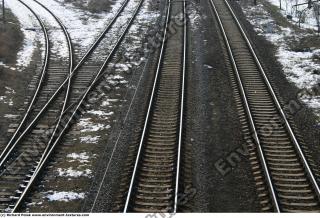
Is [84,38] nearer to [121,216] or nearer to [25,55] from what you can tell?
[25,55]

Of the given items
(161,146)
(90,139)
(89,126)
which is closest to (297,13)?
(89,126)

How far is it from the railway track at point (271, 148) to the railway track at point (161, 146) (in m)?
2.27

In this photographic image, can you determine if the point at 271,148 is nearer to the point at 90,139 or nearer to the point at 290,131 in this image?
the point at 290,131

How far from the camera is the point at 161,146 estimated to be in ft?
47.6

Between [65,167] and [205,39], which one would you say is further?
[205,39]

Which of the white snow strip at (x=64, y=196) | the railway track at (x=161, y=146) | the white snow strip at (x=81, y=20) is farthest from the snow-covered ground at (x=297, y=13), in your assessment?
the white snow strip at (x=64, y=196)

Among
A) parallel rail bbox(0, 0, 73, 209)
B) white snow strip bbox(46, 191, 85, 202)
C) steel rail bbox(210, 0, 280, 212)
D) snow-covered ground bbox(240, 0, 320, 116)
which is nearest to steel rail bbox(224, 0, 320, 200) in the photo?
steel rail bbox(210, 0, 280, 212)

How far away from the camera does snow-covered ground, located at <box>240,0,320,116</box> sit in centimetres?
2011

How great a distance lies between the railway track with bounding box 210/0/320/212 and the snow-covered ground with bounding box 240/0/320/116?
5.03 feet

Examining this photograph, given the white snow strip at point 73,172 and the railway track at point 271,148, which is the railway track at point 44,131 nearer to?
the white snow strip at point 73,172

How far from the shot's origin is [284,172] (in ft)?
42.9

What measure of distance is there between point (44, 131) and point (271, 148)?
7.52 m

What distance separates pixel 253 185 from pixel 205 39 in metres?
15.2

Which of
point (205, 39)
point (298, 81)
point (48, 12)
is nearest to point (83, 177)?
point (298, 81)
